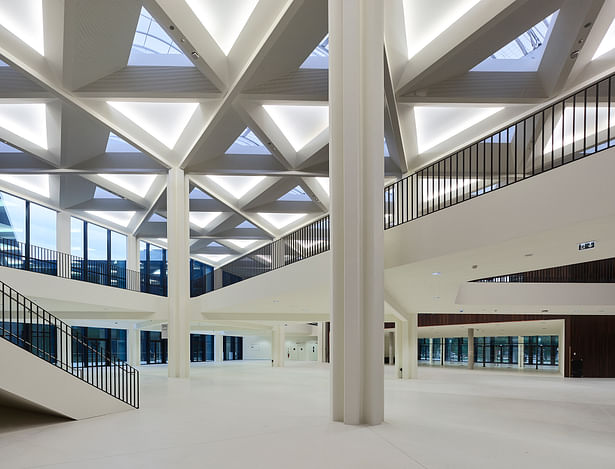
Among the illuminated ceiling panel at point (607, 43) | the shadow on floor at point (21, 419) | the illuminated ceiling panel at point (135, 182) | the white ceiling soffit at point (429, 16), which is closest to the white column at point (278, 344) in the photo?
the illuminated ceiling panel at point (135, 182)

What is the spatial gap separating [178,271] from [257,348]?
1014 inches

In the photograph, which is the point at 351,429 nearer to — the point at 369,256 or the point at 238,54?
the point at 369,256

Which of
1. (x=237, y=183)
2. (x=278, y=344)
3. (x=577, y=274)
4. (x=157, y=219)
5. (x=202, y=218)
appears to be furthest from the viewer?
(x=278, y=344)

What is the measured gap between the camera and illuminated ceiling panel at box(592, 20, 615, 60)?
471 inches

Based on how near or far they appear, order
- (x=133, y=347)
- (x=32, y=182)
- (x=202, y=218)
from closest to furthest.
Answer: (x=32, y=182) < (x=202, y=218) < (x=133, y=347)

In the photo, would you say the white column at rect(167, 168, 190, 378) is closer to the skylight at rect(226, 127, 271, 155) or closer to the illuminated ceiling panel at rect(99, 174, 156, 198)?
the skylight at rect(226, 127, 271, 155)

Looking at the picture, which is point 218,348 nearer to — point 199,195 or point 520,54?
point 199,195

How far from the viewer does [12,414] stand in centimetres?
958

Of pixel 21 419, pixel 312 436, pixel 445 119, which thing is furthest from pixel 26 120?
pixel 312 436

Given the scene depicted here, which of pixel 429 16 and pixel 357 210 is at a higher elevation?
Result: pixel 429 16

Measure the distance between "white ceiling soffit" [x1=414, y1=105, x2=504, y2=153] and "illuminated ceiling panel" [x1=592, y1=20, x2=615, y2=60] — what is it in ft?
10.4

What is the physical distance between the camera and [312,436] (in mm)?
7406

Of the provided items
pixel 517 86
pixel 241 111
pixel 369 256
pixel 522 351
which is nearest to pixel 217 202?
pixel 241 111

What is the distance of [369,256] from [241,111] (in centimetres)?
833
